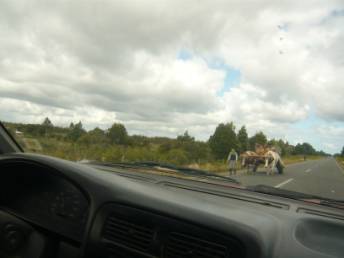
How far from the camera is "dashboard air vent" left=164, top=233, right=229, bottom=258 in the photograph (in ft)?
5.76

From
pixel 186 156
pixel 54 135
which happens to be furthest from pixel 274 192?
pixel 54 135

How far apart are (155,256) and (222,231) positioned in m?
0.38

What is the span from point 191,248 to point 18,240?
4.52 ft

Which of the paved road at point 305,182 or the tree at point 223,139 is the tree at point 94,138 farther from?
the paved road at point 305,182

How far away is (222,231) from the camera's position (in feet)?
5.74

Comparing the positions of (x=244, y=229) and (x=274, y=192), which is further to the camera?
(x=274, y=192)

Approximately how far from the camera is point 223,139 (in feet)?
22.4

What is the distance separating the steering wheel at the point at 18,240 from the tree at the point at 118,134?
269 cm

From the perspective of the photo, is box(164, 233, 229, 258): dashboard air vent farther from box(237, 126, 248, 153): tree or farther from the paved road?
box(237, 126, 248, 153): tree

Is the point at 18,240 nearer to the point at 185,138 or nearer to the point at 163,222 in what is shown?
the point at 163,222

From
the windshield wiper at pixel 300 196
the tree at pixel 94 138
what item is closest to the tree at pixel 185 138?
the tree at pixel 94 138

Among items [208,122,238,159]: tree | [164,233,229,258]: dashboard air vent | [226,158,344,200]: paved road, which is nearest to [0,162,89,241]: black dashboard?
[164,233,229,258]: dashboard air vent

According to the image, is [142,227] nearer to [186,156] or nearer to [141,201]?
[141,201]

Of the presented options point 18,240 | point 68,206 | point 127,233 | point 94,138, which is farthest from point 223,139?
point 127,233
